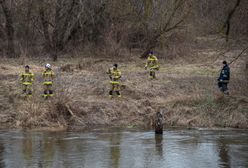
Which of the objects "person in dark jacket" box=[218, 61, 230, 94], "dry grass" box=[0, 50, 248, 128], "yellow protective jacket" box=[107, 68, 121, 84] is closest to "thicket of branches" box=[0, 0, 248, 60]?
"dry grass" box=[0, 50, 248, 128]

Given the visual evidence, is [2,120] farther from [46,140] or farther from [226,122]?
[226,122]

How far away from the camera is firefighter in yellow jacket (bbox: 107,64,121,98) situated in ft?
88.8

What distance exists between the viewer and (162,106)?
1066 inches

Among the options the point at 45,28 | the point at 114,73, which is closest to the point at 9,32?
the point at 45,28

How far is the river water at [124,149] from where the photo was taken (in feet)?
59.7

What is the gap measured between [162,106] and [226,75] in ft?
11.6

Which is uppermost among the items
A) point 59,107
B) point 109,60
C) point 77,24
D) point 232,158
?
point 77,24

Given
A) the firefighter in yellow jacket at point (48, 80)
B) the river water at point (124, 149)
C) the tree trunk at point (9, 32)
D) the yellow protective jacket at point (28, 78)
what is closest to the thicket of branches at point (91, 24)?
the tree trunk at point (9, 32)

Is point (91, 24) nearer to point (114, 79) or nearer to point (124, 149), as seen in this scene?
point (114, 79)

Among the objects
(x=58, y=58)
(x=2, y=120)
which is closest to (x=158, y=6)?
(x=58, y=58)

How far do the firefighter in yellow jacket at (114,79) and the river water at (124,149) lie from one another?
341 centimetres

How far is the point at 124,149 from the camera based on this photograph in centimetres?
2050

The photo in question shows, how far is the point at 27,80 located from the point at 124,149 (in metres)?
8.71

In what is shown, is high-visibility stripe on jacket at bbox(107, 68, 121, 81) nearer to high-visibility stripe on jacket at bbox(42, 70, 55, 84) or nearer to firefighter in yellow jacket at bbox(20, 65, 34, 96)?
high-visibility stripe on jacket at bbox(42, 70, 55, 84)
